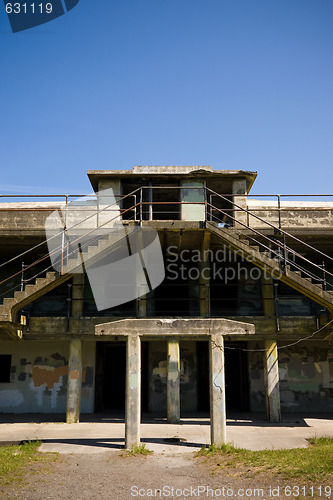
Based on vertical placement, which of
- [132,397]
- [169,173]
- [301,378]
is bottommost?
[301,378]

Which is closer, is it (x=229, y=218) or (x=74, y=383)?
(x=74, y=383)

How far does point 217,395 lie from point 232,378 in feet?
28.9

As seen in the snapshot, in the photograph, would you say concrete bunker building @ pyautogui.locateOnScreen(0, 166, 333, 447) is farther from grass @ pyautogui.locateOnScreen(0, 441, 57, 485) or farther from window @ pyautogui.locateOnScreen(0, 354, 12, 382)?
grass @ pyautogui.locateOnScreen(0, 441, 57, 485)

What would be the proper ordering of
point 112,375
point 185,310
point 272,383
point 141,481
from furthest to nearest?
point 112,375
point 185,310
point 272,383
point 141,481

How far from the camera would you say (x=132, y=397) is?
9367mm

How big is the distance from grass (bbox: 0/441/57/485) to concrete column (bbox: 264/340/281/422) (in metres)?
7.09

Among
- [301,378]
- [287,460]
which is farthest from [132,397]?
[301,378]

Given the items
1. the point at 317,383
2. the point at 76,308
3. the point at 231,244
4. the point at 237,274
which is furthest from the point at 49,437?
the point at 317,383

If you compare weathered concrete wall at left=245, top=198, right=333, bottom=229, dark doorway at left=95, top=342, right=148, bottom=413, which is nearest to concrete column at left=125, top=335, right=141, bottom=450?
dark doorway at left=95, top=342, right=148, bottom=413

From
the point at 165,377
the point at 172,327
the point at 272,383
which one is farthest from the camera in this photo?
the point at 165,377

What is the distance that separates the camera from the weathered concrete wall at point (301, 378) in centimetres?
1566

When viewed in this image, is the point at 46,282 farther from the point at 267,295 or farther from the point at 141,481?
the point at 267,295

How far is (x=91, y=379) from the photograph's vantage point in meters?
15.6

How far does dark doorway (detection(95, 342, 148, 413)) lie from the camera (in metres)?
16.1
